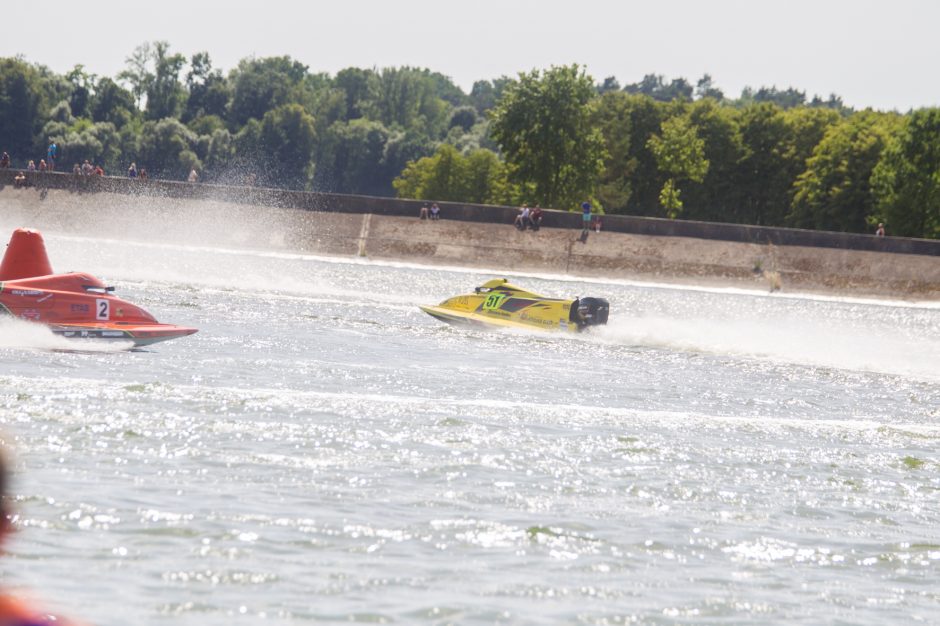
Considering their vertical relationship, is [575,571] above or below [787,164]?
below

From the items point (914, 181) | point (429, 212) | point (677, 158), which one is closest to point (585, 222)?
point (429, 212)

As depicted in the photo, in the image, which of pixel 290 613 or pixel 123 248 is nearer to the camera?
pixel 290 613

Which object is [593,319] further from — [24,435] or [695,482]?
[24,435]

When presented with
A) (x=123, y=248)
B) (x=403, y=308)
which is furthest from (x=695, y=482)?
(x=123, y=248)

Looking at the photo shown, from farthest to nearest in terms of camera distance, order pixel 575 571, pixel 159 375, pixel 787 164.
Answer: pixel 787 164, pixel 159 375, pixel 575 571

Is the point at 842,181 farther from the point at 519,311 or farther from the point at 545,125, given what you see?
the point at 519,311

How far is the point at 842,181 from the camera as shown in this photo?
110250 millimetres

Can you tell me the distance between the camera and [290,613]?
11.6m

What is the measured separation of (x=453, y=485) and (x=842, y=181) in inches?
3882

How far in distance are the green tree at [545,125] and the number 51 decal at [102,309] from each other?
6685cm

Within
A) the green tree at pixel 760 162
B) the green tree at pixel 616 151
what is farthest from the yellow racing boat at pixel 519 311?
the green tree at pixel 760 162

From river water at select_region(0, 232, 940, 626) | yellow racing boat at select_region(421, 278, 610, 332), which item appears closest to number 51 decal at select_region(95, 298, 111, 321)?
river water at select_region(0, 232, 940, 626)

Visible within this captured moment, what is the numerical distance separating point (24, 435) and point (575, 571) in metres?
8.15

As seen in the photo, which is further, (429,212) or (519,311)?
(429,212)
